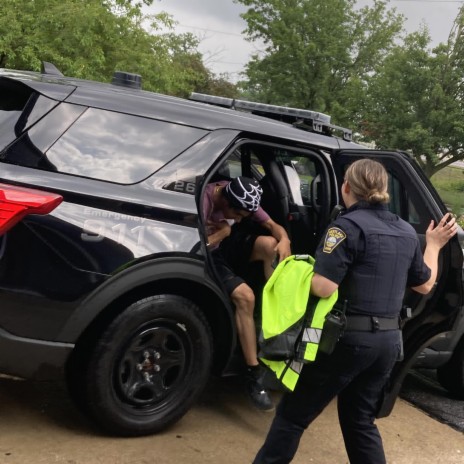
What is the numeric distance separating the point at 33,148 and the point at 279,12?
26315mm

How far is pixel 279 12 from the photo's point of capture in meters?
27.0

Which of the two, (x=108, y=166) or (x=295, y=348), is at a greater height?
(x=108, y=166)

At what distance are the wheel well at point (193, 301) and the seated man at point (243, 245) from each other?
0.09 meters

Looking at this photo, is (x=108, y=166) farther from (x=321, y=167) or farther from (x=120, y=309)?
(x=321, y=167)

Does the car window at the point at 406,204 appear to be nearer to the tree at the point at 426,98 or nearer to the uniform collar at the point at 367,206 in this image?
the uniform collar at the point at 367,206

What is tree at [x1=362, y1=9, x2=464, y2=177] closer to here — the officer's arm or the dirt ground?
the dirt ground

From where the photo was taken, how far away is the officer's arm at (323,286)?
2.31 metres

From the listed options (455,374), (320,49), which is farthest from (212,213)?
(320,49)

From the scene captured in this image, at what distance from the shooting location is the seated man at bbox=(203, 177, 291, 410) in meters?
3.24

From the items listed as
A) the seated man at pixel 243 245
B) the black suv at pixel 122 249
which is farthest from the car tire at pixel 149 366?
the seated man at pixel 243 245

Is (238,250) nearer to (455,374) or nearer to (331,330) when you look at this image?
(331,330)

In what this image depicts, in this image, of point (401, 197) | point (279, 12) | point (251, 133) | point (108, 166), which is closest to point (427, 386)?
point (401, 197)

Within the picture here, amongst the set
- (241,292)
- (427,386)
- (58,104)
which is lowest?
(427,386)

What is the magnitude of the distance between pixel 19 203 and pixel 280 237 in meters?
1.78
